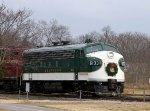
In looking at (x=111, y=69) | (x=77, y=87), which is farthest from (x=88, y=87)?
(x=111, y=69)

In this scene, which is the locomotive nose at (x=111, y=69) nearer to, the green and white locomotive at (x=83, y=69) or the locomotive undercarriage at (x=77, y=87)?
the green and white locomotive at (x=83, y=69)

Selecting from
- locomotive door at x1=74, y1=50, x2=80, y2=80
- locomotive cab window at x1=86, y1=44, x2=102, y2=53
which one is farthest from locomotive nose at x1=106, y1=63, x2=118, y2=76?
locomotive door at x1=74, y1=50, x2=80, y2=80

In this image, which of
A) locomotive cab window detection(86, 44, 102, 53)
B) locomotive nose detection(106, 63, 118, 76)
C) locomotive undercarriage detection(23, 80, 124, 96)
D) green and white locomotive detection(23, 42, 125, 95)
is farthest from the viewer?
locomotive cab window detection(86, 44, 102, 53)

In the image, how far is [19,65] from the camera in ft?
139

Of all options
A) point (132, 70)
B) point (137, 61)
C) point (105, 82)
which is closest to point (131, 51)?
point (137, 61)

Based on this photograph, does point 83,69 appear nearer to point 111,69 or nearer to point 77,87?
point 77,87

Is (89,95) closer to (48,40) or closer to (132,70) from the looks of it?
(132,70)

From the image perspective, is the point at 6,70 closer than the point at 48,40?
Yes

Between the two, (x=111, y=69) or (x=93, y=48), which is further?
(x=93, y=48)

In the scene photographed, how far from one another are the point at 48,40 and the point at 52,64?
6431 cm

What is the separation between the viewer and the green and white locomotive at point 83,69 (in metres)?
34.1

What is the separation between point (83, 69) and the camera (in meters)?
34.5

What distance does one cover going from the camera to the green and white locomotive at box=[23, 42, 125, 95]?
34.1 meters

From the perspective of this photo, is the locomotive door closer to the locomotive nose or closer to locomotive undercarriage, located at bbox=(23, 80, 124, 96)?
locomotive undercarriage, located at bbox=(23, 80, 124, 96)
